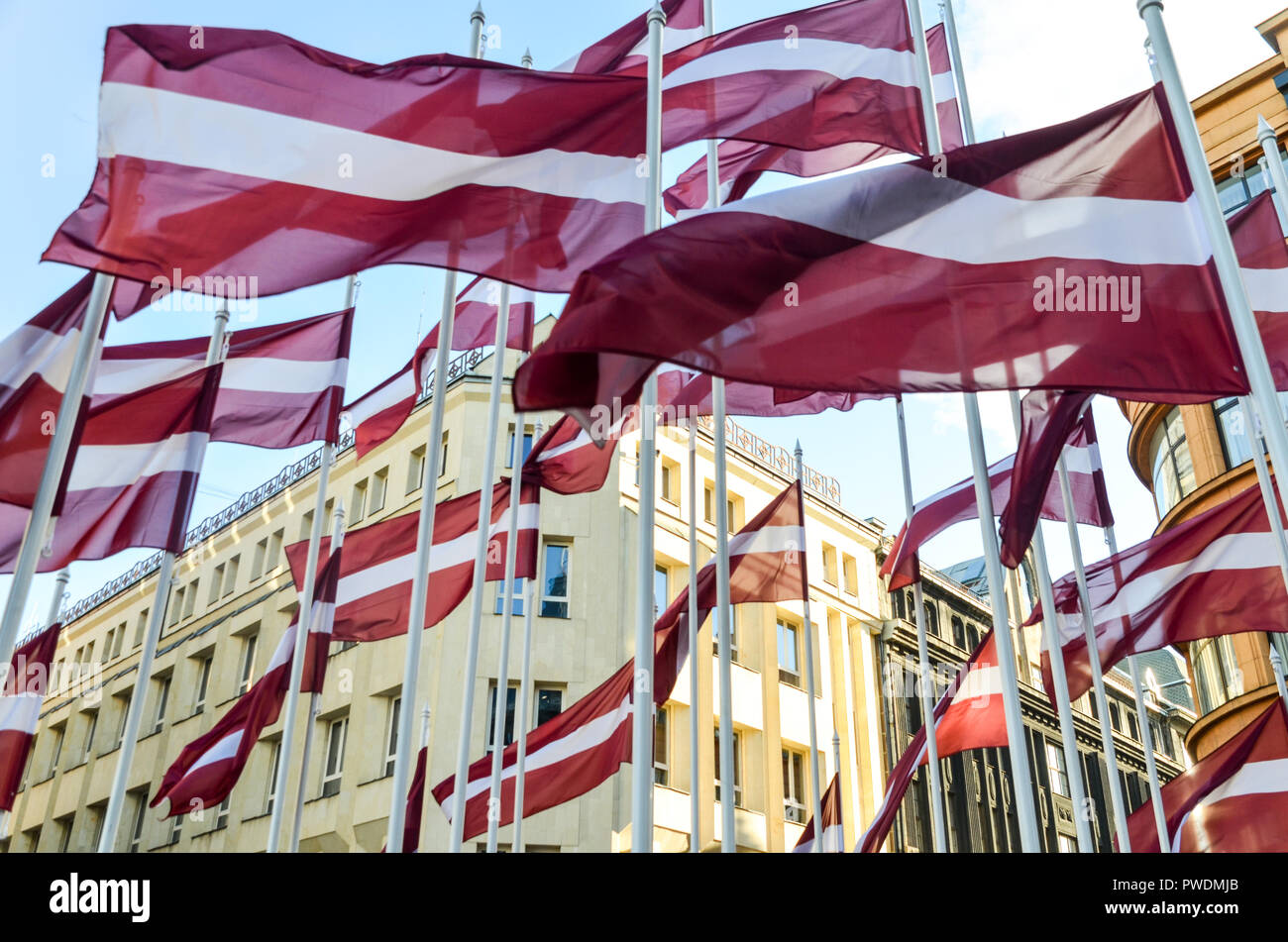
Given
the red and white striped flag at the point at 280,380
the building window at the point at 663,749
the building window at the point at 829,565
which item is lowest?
the red and white striped flag at the point at 280,380

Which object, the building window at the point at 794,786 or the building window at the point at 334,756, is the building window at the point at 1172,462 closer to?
the building window at the point at 794,786

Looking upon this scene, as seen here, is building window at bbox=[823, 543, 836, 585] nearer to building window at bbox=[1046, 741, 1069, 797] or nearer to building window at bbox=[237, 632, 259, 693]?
building window at bbox=[1046, 741, 1069, 797]

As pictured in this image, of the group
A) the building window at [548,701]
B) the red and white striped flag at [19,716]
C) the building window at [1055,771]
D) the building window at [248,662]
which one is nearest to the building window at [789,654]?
the building window at [548,701]

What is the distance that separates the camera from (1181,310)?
671 cm

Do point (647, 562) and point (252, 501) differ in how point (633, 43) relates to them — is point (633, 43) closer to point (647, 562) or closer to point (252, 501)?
point (647, 562)

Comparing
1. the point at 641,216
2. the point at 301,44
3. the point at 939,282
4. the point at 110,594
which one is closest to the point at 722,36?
the point at 641,216

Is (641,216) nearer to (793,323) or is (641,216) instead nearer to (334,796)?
(793,323)

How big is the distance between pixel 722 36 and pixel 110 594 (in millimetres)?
52096

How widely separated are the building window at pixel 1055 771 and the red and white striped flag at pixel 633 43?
45.3 meters

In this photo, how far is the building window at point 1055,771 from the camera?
168 ft
